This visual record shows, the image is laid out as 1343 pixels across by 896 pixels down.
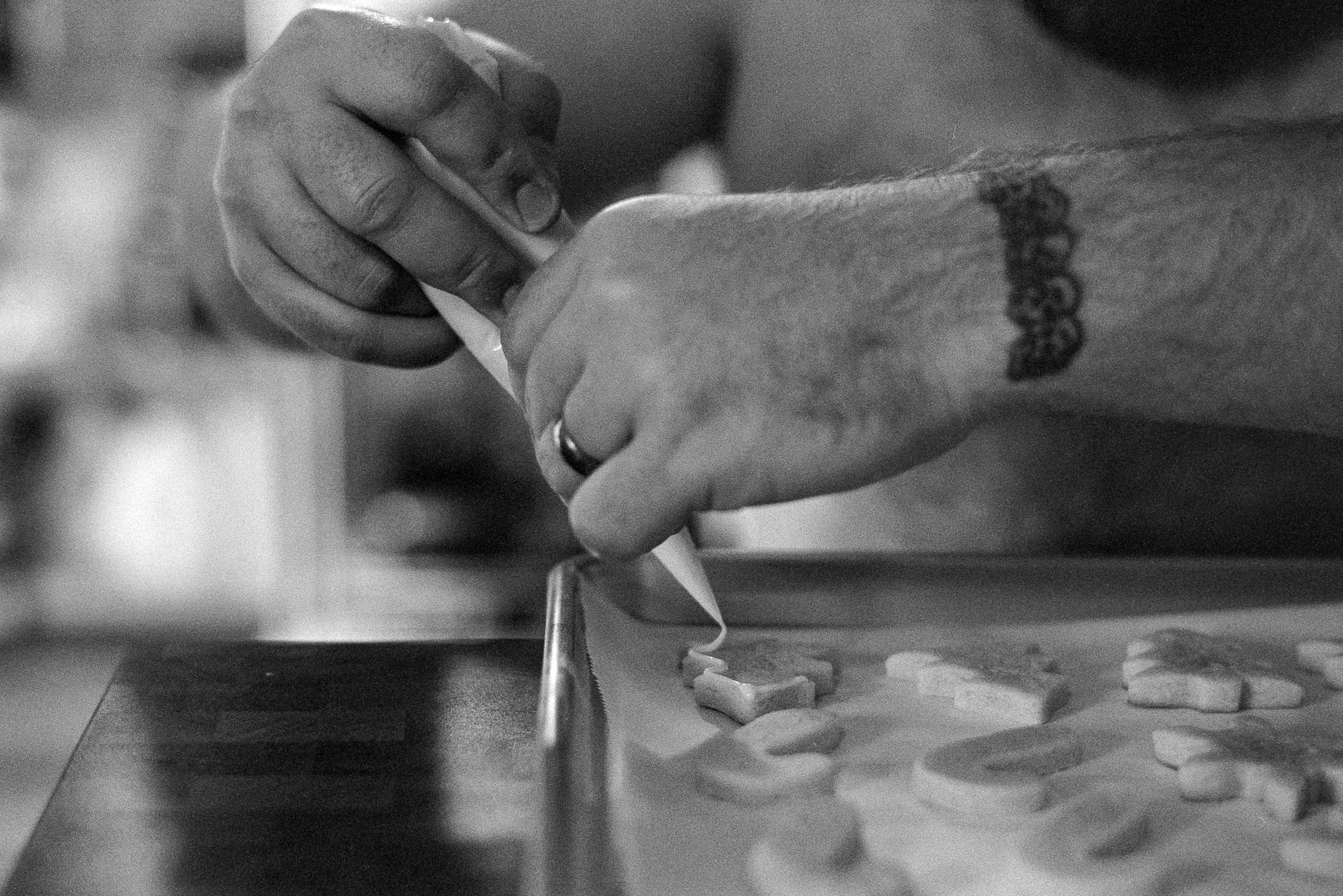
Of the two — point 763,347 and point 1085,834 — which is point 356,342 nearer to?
point 763,347

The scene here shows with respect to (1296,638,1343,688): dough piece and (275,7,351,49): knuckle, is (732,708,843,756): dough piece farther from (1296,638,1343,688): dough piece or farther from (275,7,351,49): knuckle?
(275,7,351,49): knuckle

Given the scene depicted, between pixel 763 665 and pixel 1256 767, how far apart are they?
0.26m

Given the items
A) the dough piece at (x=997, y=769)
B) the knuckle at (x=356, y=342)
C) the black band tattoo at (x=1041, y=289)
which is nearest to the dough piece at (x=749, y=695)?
the dough piece at (x=997, y=769)

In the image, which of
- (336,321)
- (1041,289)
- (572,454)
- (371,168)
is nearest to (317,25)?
(371,168)

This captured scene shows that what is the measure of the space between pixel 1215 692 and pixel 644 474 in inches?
14.2

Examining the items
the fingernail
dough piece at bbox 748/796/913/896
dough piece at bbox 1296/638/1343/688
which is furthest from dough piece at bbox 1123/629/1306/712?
the fingernail

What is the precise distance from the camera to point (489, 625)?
8.27 feet

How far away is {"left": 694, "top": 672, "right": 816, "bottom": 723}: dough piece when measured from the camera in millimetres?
747

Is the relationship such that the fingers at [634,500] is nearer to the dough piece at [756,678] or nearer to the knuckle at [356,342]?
the dough piece at [756,678]

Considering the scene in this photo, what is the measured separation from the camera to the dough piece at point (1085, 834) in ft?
1.87

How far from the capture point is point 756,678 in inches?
30.1

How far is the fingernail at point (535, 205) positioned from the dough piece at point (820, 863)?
37cm

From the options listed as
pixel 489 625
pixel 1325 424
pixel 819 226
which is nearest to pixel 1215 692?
pixel 1325 424

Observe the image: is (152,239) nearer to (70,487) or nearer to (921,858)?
(70,487)
